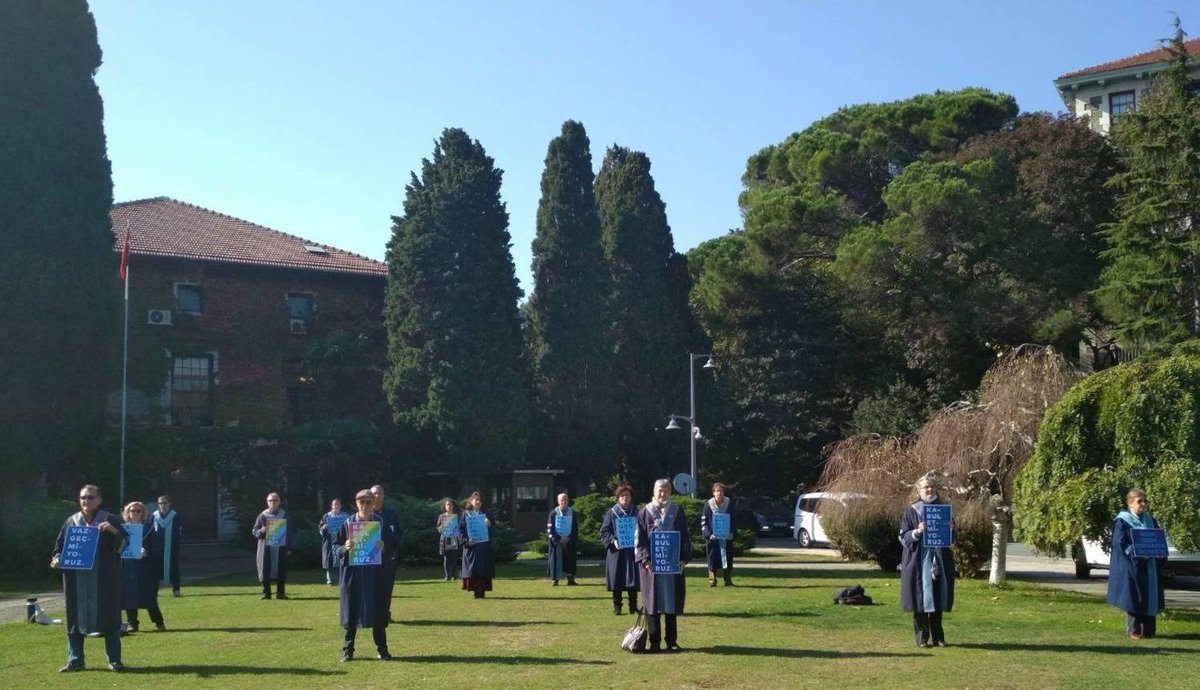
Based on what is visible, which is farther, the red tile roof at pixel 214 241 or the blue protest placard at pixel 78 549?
the red tile roof at pixel 214 241

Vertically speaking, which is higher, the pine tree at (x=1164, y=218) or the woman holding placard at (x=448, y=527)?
the pine tree at (x=1164, y=218)

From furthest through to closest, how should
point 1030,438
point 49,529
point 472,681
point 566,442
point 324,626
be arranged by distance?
point 566,442, point 49,529, point 1030,438, point 324,626, point 472,681

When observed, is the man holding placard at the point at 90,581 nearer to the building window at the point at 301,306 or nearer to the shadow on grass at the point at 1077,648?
Answer: the shadow on grass at the point at 1077,648

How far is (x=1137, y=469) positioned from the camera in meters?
17.2

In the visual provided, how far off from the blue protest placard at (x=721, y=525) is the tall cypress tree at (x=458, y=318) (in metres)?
21.8

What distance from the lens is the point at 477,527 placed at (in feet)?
72.8

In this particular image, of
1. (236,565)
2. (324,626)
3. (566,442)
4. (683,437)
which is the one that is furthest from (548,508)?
(324,626)

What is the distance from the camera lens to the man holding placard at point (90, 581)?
42.3 feet

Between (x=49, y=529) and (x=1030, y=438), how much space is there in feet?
75.2

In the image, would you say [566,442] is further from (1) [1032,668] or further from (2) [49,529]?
(1) [1032,668]

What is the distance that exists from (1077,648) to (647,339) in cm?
3941

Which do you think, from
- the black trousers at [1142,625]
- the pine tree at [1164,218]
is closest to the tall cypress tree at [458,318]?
the pine tree at [1164,218]

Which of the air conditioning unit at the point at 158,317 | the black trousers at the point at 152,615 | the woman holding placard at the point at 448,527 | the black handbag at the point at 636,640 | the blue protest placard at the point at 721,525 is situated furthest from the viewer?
the air conditioning unit at the point at 158,317

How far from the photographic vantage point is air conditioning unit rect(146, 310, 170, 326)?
45031mm
